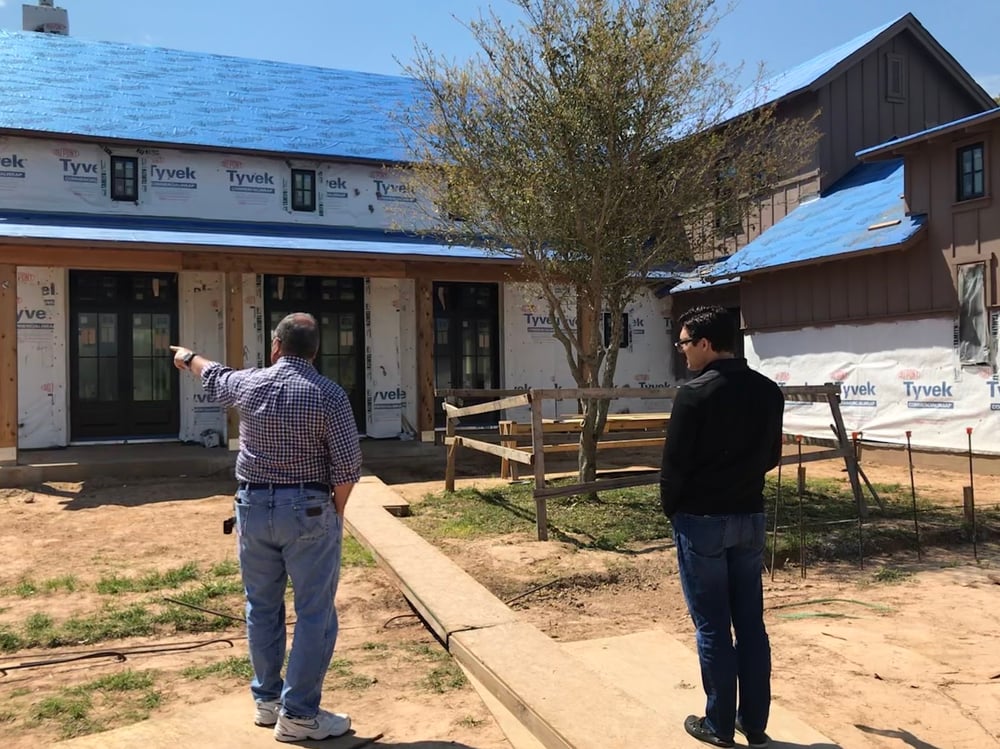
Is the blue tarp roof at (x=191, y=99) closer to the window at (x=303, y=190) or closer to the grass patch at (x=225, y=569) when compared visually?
the window at (x=303, y=190)

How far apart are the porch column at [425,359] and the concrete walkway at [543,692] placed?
25.1 ft

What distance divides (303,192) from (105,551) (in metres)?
9.15

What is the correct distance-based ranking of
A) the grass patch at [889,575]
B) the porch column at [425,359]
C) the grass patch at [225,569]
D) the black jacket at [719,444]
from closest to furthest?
1. the black jacket at [719,444]
2. the grass patch at [889,575]
3. the grass patch at [225,569]
4. the porch column at [425,359]

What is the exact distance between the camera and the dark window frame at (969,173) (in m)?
10.8

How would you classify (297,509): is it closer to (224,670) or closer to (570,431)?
(224,670)

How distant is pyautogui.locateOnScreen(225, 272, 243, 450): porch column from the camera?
11.4 meters

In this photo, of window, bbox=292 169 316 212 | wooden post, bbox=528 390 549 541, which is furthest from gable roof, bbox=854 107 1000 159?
window, bbox=292 169 316 212

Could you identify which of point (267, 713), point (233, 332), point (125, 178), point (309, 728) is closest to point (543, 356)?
point (233, 332)

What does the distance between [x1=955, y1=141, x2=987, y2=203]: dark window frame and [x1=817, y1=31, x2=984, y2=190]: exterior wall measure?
426 centimetres

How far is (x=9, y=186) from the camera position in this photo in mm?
12680

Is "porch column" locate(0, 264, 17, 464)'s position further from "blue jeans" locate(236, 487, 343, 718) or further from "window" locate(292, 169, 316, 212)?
"blue jeans" locate(236, 487, 343, 718)

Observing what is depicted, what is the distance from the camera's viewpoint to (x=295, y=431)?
303 cm

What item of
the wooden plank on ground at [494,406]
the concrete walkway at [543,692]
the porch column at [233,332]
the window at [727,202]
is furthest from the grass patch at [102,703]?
the porch column at [233,332]

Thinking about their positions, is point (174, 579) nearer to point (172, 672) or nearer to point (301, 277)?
point (172, 672)
